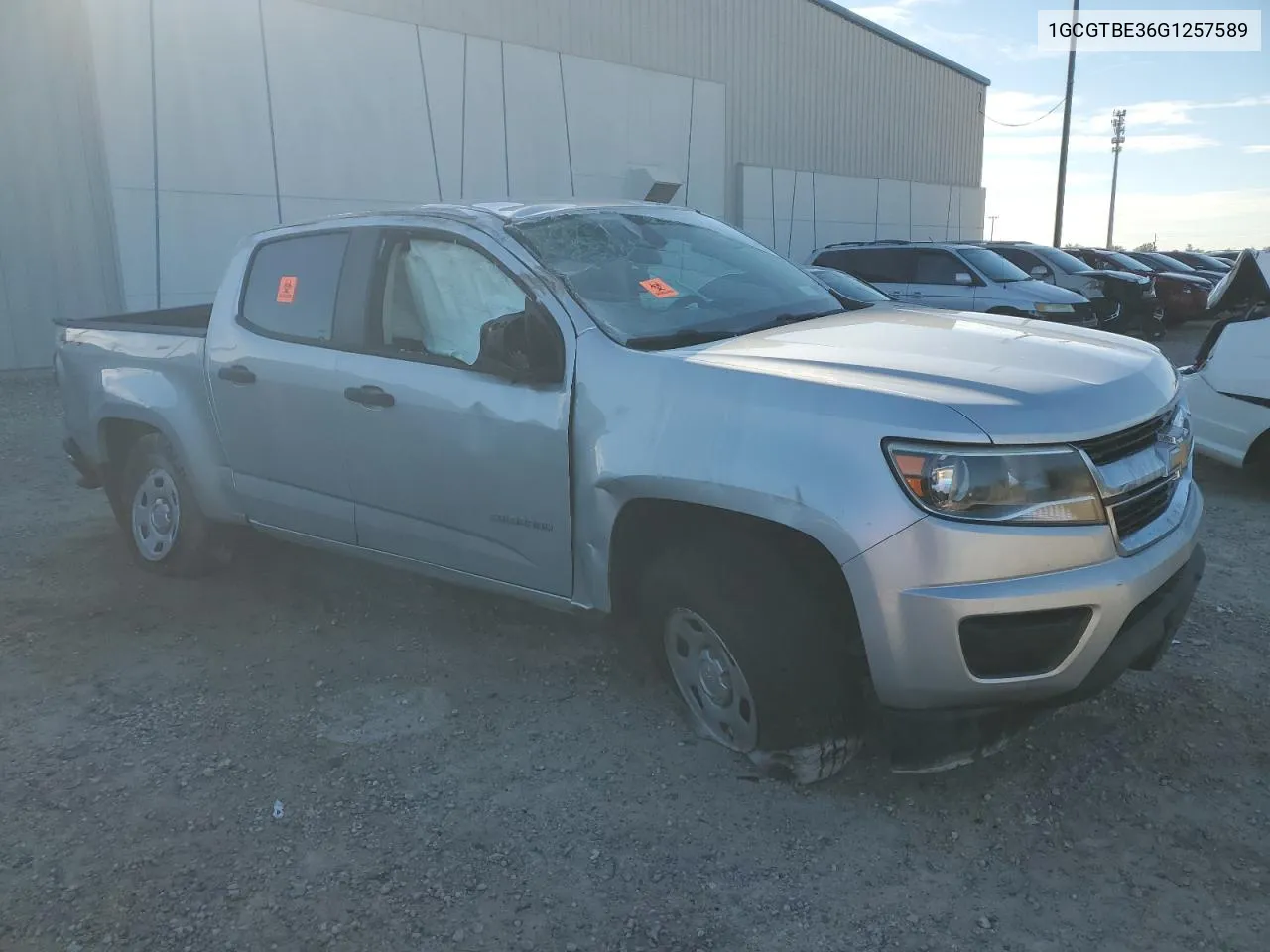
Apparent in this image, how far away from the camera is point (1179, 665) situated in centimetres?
371

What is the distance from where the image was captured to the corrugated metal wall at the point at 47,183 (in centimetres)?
1089

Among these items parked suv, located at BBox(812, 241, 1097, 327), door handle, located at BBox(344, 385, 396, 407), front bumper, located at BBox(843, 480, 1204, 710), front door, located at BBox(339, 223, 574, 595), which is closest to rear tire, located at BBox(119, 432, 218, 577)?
front door, located at BBox(339, 223, 574, 595)

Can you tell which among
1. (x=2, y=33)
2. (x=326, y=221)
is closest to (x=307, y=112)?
(x=2, y=33)

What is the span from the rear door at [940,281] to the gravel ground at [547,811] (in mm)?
8934

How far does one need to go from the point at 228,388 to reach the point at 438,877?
264cm

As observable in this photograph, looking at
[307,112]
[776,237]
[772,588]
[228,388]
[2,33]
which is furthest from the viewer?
[776,237]

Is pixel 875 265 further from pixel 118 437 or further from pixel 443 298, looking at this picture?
pixel 443 298

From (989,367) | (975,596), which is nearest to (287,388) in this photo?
(989,367)

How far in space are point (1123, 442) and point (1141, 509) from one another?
21 centimetres

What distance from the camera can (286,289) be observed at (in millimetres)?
4305

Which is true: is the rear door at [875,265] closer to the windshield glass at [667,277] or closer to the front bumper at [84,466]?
the windshield glass at [667,277]

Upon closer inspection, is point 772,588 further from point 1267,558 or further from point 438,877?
point 1267,558

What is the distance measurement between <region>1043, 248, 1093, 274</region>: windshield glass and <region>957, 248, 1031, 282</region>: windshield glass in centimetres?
168

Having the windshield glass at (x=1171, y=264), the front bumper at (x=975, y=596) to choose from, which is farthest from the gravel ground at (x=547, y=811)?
the windshield glass at (x=1171, y=264)
